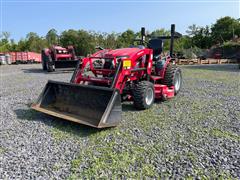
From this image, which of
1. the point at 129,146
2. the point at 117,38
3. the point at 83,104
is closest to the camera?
the point at 129,146

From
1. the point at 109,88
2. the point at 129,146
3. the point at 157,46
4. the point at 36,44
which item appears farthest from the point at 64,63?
the point at 36,44

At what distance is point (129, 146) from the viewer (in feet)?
11.9

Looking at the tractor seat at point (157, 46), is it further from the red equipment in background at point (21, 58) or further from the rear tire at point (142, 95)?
the red equipment in background at point (21, 58)

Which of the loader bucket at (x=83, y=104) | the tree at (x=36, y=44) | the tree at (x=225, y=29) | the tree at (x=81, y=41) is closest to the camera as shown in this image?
the loader bucket at (x=83, y=104)

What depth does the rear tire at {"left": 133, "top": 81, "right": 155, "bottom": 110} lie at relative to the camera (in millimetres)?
5289

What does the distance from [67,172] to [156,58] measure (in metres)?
4.53

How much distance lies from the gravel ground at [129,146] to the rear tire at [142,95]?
0.17 m

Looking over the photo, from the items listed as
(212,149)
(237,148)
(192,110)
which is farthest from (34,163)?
(192,110)

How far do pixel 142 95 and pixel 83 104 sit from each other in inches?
52.7

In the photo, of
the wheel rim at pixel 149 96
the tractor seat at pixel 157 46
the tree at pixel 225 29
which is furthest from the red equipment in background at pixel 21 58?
the tree at pixel 225 29

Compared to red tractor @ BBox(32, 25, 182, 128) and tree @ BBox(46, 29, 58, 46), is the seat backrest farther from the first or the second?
tree @ BBox(46, 29, 58, 46)

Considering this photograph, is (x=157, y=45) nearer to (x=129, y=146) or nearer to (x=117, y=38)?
(x=129, y=146)

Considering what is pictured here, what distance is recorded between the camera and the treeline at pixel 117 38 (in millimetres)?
36812

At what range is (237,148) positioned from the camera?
350cm
